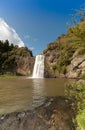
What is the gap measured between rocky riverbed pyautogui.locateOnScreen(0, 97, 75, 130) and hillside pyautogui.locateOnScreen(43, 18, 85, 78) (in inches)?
64.2

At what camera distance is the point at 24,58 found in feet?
139

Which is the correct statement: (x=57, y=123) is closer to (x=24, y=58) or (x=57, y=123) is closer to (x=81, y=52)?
(x=81, y=52)

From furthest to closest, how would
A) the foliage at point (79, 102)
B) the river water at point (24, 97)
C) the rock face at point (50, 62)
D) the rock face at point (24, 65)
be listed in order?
the rock face at point (24, 65), the rock face at point (50, 62), the river water at point (24, 97), the foliage at point (79, 102)

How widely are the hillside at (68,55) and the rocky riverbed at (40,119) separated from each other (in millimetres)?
1631

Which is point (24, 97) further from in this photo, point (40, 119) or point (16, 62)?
point (16, 62)

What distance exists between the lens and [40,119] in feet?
22.4

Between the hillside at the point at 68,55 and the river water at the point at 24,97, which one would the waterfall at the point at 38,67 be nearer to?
the hillside at the point at 68,55

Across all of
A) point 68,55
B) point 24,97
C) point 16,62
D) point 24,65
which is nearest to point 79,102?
point 68,55

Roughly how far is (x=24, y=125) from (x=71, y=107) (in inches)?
89.5

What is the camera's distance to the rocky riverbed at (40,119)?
249 inches

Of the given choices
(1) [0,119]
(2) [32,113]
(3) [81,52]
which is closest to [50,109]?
(2) [32,113]

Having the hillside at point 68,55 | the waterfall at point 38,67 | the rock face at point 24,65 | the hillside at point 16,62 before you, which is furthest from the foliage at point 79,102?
the hillside at point 16,62

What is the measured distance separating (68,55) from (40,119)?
252cm

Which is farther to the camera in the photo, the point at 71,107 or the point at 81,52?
the point at 71,107
